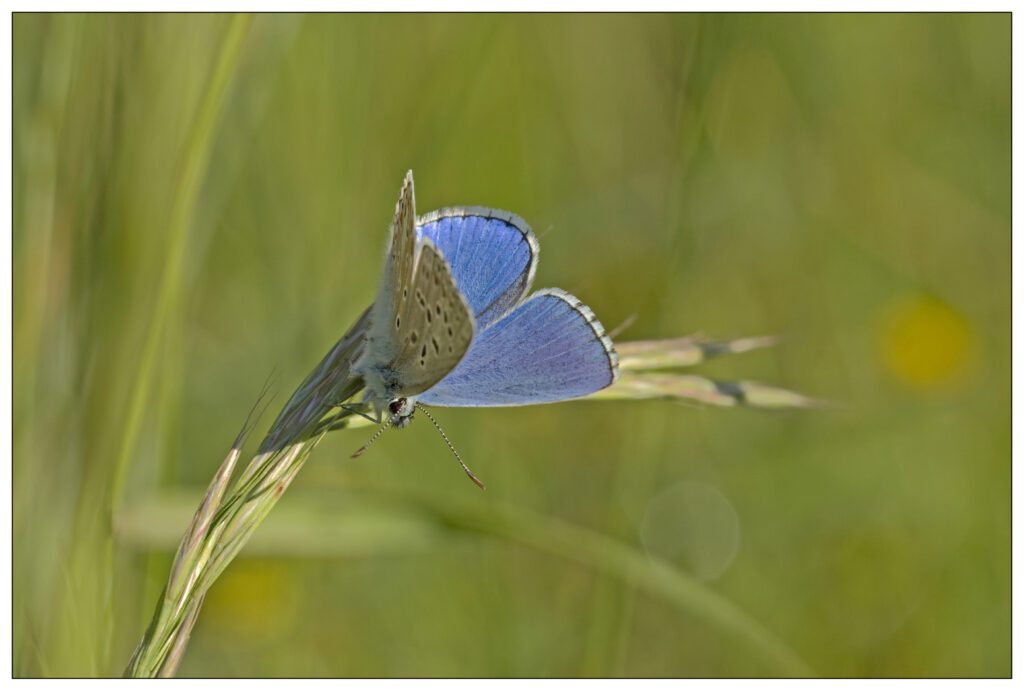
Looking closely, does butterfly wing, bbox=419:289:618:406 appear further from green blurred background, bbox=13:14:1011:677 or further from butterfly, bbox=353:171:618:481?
green blurred background, bbox=13:14:1011:677

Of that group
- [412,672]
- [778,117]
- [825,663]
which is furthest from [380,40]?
[825,663]

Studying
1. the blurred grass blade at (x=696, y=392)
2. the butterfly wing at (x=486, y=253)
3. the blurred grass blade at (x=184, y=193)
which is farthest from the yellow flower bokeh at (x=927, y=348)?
the blurred grass blade at (x=184, y=193)

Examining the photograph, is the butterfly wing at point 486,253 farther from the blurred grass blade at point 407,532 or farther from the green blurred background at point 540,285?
the blurred grass blade at point 407,532

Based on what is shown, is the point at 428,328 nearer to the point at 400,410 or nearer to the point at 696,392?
the point at 400,410

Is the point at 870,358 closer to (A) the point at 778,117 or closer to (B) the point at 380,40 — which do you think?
(A) the point at 778,117

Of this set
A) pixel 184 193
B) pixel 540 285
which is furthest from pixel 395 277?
pixel 540 285
